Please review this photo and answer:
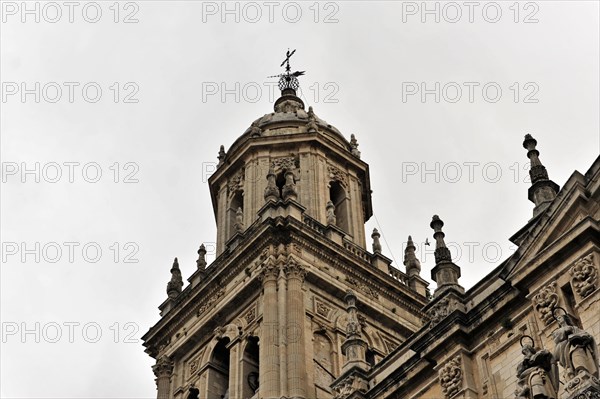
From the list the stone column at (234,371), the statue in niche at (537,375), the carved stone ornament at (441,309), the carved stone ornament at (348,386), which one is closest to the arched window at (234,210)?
the stone column at (234,371)

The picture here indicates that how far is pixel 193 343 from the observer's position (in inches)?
1398

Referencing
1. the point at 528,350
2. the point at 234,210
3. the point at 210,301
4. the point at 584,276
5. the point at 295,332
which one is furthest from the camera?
the point at 234,210

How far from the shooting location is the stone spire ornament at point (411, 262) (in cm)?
3844

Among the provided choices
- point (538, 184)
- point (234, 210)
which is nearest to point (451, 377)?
point (538, 184)

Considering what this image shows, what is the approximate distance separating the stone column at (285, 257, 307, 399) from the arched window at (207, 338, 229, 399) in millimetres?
2918

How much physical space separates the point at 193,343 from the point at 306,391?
5.87 metres

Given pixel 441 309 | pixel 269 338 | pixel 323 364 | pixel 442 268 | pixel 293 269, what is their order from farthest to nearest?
1. pixel 293 269
2. pixel 323 364
3. pixel 269 338
4. pixel 442 268
5. pixel 441 309

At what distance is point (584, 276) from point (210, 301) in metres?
15.8

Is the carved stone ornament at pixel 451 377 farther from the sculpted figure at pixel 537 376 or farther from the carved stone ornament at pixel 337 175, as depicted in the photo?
the carved stone ornament at pixel 337 175

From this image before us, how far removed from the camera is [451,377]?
24.3m

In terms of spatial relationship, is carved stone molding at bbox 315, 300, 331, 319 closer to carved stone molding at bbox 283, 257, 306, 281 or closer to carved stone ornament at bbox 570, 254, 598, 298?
carved stone molding at bbox 283, 257, 306, 281

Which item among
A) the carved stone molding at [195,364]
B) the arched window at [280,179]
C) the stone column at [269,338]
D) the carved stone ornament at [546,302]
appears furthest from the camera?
the arched window at [280,179]

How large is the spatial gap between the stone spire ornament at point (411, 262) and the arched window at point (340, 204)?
7.81 feet

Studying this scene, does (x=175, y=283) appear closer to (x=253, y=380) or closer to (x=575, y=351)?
(x=253, y=380)
